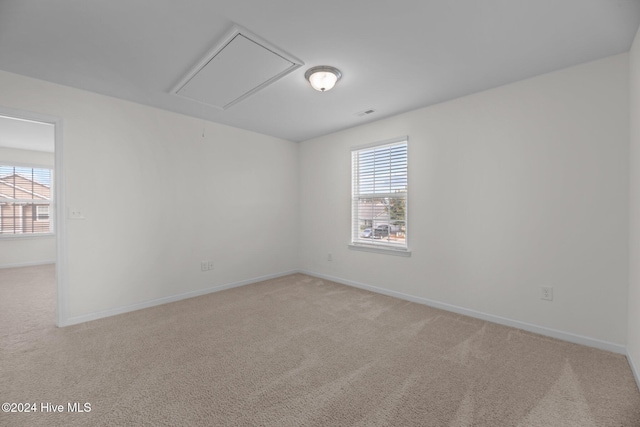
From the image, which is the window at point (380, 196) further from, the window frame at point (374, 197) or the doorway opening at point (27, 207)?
the doorway opening at point (27, 207)

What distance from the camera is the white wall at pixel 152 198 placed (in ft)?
9.15

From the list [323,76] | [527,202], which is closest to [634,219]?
[527,202]

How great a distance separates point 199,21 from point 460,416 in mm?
2956

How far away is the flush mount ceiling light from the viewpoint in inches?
92.8

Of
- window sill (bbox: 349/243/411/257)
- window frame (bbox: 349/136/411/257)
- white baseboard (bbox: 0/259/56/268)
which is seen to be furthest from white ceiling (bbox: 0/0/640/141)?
white baseboard (bbox: 0/259/56/268)

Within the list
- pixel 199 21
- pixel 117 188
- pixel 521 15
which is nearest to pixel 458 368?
pixel 521 15

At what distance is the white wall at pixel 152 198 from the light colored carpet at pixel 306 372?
522 millimetres

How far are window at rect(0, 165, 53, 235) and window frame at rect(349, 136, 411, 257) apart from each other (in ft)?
22.9

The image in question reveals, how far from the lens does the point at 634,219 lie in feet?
6.39

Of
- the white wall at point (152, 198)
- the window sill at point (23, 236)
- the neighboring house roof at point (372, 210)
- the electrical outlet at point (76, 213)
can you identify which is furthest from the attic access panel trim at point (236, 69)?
the window sill at point (23, 236)

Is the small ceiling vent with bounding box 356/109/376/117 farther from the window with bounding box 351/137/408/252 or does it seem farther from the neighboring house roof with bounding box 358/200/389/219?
the neighboring house roof with bounding box 358/200/389/219

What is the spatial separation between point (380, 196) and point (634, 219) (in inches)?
93.6

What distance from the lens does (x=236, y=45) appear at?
200 centimetres

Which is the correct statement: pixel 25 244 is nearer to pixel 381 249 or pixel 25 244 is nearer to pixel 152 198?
pixel 152 198
